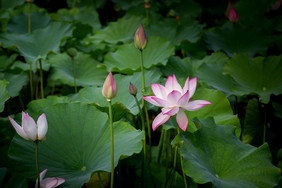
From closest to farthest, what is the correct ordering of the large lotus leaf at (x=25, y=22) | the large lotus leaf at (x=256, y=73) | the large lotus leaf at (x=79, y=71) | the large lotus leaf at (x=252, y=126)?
the large lotus leaf at (x=256, y=73) → the large lotus leaf at (x=252, y=126) → the large lotus leaf at (x=79, y=71) → the large lotus leaf at (x=25, y=22)

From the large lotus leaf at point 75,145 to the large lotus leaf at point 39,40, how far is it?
2.23ft

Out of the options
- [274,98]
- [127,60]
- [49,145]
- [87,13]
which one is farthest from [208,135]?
[87,13]

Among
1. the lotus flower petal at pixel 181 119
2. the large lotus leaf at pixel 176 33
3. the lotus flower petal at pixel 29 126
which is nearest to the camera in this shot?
the lotus flower petal at pixel 29 126

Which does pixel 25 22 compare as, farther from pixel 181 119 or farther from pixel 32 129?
pixel 181 119

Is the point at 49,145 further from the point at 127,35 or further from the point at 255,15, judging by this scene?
the point at 255,15

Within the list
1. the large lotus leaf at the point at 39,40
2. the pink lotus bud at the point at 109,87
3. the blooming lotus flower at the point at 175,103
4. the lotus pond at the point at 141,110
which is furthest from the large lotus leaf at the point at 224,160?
the large lotus leaf at the point at 39,40

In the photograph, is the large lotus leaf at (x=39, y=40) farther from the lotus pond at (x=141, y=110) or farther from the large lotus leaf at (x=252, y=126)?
the large lotus leaf at (x=252, y=126)

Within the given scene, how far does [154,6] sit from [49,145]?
247cm

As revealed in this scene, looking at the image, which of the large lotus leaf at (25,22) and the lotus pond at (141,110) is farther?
the large lotus leaf at (25,22)

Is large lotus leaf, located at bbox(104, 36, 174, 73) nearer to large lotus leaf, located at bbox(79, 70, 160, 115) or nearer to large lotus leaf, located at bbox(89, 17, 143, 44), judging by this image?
large lotus leaf, located at bbox(79, 70, 160, 115)

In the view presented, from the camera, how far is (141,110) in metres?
1.22

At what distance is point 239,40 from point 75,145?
1606 mm

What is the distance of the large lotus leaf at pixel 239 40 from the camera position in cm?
213

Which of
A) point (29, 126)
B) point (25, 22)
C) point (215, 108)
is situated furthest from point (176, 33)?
point (29, 126)
